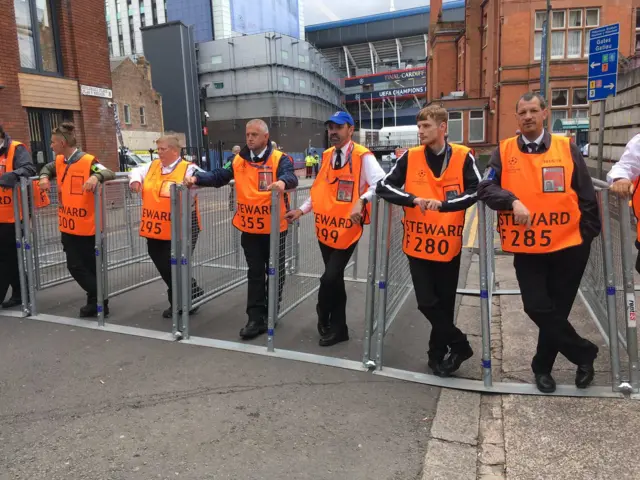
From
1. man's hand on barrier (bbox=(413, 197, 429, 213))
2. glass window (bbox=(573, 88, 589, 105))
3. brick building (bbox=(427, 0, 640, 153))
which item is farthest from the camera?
glass window (bbox=(573, 88, 589, 105))

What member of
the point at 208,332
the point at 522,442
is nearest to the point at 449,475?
the point at 522,442

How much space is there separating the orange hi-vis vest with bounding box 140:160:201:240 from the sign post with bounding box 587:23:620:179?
6.42 m

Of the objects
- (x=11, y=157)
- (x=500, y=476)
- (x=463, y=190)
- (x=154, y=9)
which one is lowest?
(x=500, y=476)

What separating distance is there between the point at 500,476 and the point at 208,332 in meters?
3.17

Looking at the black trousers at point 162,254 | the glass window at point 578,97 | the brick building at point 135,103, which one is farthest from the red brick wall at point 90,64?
the brick building at point 135,103

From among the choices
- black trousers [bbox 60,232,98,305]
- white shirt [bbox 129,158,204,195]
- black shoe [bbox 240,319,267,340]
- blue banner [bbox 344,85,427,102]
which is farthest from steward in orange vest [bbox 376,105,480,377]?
blue banner [bbox 344,85,427,102]

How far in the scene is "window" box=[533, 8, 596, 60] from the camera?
2731cm

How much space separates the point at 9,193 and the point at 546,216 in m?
5.31

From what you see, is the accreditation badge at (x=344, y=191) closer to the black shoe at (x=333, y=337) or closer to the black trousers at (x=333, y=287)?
the black trousers at (x=333, y=287)

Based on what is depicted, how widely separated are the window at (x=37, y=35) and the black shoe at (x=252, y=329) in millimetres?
12529

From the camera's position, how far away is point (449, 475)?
289 cm

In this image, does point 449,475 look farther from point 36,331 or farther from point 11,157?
point 11,157

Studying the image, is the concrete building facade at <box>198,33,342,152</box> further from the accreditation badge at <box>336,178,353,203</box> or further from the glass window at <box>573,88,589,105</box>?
the accreditation badge at <box>336,178,353,203</box>

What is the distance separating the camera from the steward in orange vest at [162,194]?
516 centimetres
